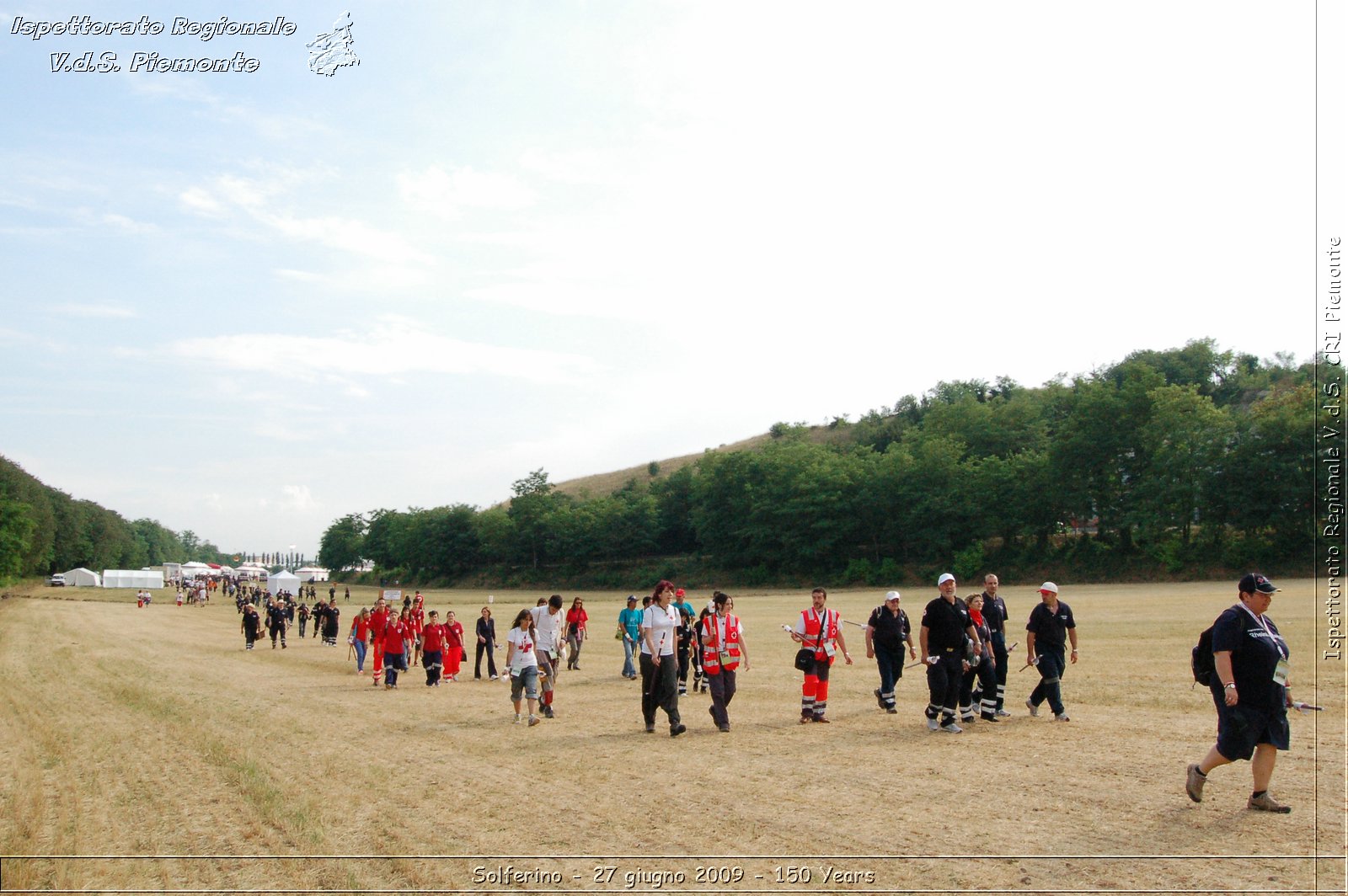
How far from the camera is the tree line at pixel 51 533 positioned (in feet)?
305

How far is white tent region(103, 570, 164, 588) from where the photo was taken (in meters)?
114

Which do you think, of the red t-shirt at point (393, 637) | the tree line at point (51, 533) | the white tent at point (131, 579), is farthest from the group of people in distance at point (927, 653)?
the white tent at point (131, 579)

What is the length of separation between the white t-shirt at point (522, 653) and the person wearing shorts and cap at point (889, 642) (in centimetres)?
530

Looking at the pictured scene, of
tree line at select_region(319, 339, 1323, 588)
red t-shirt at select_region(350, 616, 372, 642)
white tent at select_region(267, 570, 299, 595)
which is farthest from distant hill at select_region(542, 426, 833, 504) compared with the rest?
red t-shirt at select_region(350, 616, 372, 642)

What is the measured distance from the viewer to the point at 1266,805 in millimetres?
7652

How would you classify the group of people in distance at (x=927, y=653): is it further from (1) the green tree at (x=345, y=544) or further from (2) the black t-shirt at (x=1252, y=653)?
(1) the green tree at (x=345, y=544)

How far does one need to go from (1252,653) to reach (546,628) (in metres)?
10.6

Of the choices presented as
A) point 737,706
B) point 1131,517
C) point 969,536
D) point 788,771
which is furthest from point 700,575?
point 788,771

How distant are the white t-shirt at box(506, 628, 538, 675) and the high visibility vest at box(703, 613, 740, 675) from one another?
306 cm

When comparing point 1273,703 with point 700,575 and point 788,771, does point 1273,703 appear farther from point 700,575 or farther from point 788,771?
point 700,575

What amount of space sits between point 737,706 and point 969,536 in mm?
63808

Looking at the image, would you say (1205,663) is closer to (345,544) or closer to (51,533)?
(51,533)

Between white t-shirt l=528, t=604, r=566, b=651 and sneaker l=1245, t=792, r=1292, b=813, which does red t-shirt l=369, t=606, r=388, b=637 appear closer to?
white t-shirt l=528, t=604, r=566, b=651

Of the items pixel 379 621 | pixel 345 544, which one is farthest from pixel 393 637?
pixel 345 544
